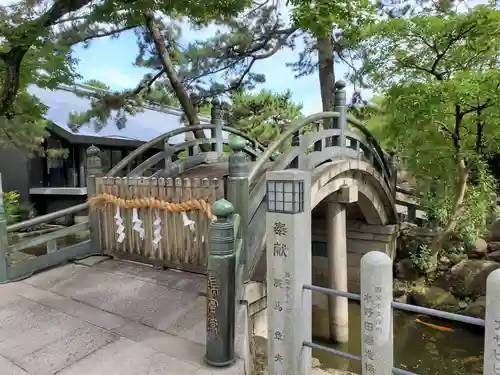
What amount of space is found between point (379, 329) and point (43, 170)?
16227mm

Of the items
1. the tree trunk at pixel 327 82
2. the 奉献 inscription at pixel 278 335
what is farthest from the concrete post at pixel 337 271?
the 奉献 inscription at pixel 278 335

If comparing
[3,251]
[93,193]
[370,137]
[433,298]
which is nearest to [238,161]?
[93,193]

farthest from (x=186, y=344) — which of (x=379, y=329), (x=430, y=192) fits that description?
(x=430, y=192)

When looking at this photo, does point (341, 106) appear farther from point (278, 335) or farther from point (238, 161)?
point (278, 335)

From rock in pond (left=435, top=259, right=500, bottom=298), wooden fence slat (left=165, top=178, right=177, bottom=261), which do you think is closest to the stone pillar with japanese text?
wooden fence slat (left=165, top=178, right=177, bottom=261)

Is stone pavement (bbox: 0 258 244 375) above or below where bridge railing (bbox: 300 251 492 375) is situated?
below

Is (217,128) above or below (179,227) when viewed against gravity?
above

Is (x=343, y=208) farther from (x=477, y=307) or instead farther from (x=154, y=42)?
(x=154, y=42)

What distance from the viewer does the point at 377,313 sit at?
8.84 ft

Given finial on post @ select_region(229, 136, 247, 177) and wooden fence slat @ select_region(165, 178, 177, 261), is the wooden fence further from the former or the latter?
finial on post @ select_region(229, 136, 247, 177)

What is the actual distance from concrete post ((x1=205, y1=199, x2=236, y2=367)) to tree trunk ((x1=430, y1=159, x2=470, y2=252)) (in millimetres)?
6803

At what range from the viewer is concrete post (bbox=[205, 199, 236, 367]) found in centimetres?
291

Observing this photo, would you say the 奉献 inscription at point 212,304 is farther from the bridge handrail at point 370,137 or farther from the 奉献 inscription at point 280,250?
the bridge handrail at point 370,137

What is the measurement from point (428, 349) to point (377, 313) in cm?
581
